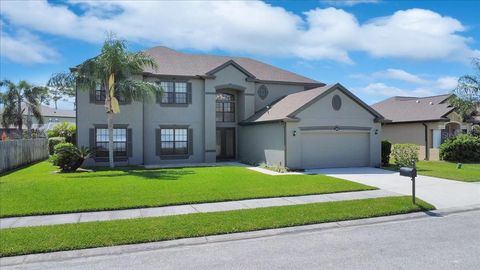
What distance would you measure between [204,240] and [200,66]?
1916 cm

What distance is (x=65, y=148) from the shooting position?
18969mm

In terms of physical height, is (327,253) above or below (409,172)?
below

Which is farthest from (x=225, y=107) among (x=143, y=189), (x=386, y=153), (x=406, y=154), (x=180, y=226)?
(x=180, y=226)

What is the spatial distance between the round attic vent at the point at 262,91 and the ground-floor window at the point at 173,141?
5736 mm

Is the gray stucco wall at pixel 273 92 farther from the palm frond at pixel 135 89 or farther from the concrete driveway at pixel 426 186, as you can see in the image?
the palm frond at pixel 135 89

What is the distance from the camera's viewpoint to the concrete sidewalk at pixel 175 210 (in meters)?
9.08

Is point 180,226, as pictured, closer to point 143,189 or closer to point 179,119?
point 143,189

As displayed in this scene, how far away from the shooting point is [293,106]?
68.2 feet

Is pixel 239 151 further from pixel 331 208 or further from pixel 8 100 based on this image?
pixel 8 100

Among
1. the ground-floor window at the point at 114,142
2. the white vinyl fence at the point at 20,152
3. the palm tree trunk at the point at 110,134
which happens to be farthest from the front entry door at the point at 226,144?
the white vinyl fence at the point at 20,152

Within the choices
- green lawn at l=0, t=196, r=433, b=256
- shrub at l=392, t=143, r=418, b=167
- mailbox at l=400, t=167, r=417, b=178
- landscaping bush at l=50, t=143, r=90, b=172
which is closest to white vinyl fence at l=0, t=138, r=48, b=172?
landscaping bush at l=50, t=143, r=90, b=172

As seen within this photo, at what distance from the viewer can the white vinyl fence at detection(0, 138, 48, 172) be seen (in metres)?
19.9

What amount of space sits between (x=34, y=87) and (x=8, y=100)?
9.19 ft

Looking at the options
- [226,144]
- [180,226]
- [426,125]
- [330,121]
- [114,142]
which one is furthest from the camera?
[426,125]
